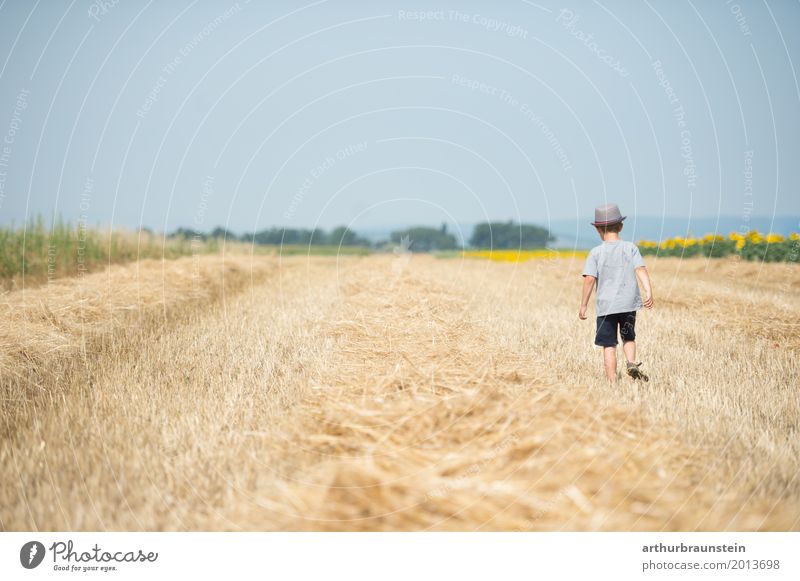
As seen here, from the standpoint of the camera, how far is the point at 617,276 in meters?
5.24

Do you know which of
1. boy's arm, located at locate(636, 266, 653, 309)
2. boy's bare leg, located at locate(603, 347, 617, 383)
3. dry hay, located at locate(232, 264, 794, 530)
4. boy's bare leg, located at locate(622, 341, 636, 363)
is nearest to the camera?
dry hay, located at locate(232, 264, 794, 530)

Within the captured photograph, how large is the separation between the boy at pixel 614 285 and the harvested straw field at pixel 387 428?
33cm

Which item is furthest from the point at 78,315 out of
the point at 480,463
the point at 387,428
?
the point at 480,463

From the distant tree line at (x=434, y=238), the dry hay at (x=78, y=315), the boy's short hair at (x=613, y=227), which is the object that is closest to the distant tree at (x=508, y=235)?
the distant tree line at (x=434, y=238)

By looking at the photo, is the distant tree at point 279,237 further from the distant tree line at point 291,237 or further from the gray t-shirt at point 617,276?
the gray t-shirt at point 617,276

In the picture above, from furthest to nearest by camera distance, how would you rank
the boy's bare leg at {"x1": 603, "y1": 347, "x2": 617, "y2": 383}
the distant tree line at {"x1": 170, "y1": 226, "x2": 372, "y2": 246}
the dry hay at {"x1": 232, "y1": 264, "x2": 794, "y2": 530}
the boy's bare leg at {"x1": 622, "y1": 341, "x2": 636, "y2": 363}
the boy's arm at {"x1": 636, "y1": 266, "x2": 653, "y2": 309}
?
the distant tree line at {"x1": 170, "y1": 226, "x2": 372, "y2": 246} → the boy's bare leg at {"x1": 622, "y1": 341, "x2": 636, "y2": 363} → the boy's bare leg at {"x1": 603, "y1": 347, "x2": 617, "y2": 383} → the boy's arm at {"x1": 636, "y1": 266, "x2": 653, "y2": 309} → the dry hay at {"x1": 232, "y1": 264, "x2": 794, "y2": 530}

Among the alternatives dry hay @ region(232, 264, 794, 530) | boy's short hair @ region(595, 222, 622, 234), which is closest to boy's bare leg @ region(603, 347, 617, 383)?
dry hay @ region(232, 264, 794, 530)

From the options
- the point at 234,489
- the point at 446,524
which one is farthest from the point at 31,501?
the point at 446,524

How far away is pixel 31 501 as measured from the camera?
3158 millimetres

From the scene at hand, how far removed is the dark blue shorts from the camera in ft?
17.2

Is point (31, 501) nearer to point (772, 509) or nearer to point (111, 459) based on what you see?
point (111, 459)

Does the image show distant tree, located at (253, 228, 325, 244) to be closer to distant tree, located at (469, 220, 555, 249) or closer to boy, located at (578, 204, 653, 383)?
distant tree, located at (469, 220, 555, 249)

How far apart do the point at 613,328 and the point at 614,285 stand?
421mm

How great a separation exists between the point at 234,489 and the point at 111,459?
987 mm
